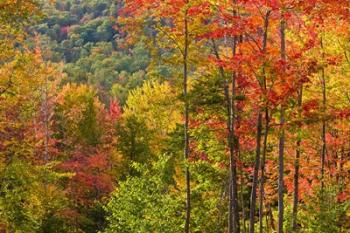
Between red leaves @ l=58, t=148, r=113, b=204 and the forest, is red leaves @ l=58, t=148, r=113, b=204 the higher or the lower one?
the lower one

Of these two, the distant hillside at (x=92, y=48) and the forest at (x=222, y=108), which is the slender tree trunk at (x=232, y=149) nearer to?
the forest at (x=222, y=108)

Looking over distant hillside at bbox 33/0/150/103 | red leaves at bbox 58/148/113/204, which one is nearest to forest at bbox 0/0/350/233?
red leaves at bbox 58/148/113/204

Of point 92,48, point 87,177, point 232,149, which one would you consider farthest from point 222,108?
point 92,48

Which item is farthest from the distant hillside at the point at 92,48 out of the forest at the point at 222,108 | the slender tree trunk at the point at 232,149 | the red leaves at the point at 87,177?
the slender tree trunk at the point at 232,149

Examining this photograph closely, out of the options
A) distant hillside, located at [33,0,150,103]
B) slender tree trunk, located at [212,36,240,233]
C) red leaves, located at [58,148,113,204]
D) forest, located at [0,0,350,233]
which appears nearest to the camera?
forest, located at [0,0,350,233]

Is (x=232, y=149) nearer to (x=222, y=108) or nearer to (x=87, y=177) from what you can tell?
(x=222, y=108)

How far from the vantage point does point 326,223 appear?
1633 cm

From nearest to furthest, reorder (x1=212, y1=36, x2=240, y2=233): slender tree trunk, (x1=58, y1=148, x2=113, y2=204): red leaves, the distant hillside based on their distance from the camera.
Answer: (x1=212, y1=36, x2=240, y2=233): slender tree trunk, (x1=58, y1=148, x2=113, y2=204): red leaves, the distant hillside

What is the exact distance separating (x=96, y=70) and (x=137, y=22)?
3400 inches

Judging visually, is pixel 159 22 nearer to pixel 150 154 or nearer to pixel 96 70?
pixel 150 154

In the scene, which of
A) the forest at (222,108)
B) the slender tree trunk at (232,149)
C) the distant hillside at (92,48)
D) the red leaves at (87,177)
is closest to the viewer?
the forest at (222,108)

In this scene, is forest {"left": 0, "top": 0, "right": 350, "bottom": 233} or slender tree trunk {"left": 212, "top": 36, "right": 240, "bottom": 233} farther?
slender tree trunk {"left": 212, "top": 36, "right": 240, "bottom": 233}

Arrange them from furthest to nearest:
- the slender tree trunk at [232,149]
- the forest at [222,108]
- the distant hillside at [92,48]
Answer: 1. the distant hillside at [92,48]
2. the slender tree trunk at [232,149]
3. the forest at [222,108]

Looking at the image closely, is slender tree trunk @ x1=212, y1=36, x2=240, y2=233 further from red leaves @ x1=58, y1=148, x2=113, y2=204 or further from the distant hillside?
the distant hillside
